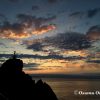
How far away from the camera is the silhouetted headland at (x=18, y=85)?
223 feet

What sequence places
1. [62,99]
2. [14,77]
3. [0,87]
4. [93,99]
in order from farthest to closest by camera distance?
[93,99] < [62,99] < [14,77] < [0,87]

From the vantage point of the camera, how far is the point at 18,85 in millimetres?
70625

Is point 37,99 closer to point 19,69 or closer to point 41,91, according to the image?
point 41,91

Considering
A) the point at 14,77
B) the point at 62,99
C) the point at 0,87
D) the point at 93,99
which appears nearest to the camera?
the point at 0,87

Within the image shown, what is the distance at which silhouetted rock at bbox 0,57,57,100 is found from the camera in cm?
6788

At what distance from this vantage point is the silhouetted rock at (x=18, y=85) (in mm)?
67875

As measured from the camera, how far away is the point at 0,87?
6600 centimetres

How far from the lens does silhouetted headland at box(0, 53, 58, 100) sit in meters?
67.9

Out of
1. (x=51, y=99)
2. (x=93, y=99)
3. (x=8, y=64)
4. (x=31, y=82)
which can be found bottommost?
(x=93, y=99)

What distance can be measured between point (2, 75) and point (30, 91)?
9442mm

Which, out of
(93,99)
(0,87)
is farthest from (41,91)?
(93,99)

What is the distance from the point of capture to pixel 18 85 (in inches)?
2781

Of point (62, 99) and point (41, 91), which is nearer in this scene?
point (41, 91)

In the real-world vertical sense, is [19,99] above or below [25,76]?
below
